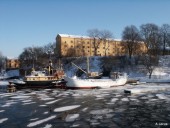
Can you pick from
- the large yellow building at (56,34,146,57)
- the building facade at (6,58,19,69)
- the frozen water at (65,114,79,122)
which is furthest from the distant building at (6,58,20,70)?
the frozen water at (65,114,79,122)

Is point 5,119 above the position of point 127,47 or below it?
below

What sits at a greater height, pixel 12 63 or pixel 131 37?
pixel 131 37

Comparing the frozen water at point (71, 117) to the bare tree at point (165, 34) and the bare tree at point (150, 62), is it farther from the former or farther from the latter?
the bare tree at point (165, 34)

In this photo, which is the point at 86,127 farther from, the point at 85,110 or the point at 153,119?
the point at 85,110

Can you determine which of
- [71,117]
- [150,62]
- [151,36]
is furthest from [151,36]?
[71,117]

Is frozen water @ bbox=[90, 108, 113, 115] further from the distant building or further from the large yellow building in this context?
the distant building

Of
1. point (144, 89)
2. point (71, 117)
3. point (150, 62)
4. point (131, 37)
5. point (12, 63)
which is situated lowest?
point (71, 117)

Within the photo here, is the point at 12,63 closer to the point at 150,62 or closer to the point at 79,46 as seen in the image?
the point at 79,46

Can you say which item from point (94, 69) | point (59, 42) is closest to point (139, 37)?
point (94, 69)

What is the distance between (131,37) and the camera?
4112 inches

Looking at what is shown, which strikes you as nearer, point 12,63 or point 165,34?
point 165,34

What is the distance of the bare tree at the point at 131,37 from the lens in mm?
104250

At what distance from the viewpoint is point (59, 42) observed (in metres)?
142

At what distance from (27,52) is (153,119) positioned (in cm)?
11903
